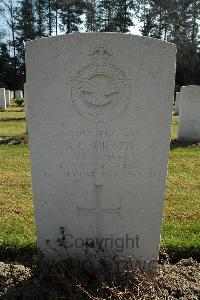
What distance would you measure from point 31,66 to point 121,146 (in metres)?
0.97

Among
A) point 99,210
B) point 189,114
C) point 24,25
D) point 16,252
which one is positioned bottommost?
point 16,252

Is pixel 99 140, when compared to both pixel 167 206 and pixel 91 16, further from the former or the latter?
pixel 91 16

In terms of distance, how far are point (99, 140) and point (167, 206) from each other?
2.49 m

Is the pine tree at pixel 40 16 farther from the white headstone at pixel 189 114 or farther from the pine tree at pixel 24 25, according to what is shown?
the white headstone at pixel 189 114

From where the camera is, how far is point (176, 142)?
11.4 m

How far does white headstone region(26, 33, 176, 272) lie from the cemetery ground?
29 cm

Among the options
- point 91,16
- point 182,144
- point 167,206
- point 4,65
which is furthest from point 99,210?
point 4,65

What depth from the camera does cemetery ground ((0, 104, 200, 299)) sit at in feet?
10.7

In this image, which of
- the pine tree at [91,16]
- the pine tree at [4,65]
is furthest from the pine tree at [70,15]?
the pine tree at [4,65]

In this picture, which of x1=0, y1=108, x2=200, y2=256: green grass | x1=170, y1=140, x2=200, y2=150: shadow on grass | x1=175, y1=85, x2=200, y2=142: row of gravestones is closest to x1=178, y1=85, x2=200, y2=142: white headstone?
x1=175, y1=85, x2=200, y2=142: row of gravestones

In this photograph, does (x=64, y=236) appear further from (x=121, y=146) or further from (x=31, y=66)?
(x=31, y=66)

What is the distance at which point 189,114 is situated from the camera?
11180mm

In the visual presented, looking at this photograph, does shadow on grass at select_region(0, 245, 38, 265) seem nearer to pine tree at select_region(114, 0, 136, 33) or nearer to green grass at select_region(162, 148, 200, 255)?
green grass at select_region(162, 148, 200, 255)

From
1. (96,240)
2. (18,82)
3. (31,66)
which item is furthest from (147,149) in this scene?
(18,82)
